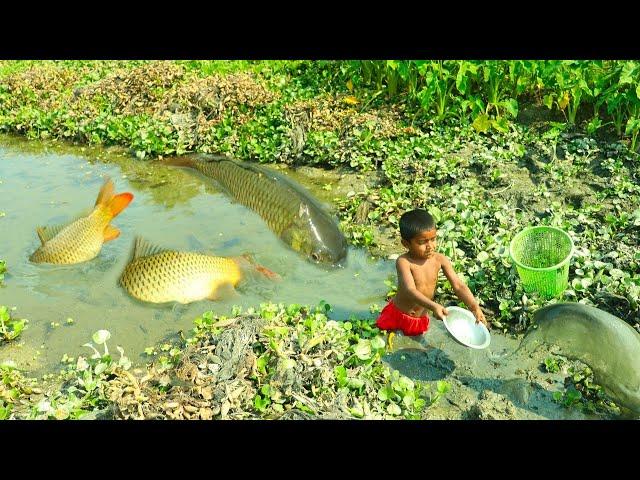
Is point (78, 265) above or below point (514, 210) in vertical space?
below

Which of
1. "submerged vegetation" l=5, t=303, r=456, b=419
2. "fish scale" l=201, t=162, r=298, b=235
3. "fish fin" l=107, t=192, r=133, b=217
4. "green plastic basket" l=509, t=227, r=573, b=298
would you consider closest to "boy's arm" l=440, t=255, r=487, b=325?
"green plastic basket" l=509, t=227, r=573, b=298

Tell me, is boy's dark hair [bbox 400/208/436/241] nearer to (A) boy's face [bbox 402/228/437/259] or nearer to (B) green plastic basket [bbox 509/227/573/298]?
(A) boy's face [bbox 402/228/437/259]

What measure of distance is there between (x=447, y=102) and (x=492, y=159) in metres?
1.60

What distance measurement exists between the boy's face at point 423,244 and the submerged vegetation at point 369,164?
0.73 m

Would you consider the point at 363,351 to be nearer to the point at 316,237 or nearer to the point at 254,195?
the point at 316,237

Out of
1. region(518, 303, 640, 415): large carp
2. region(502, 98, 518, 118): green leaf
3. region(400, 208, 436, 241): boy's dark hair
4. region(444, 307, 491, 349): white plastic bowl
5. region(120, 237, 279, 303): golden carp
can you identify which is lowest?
region(120, 237, 279, 303): golden carp

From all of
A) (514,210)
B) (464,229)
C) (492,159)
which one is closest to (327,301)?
(464,229)

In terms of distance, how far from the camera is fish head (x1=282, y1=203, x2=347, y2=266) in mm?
5531

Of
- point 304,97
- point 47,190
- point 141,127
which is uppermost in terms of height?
point 304,97

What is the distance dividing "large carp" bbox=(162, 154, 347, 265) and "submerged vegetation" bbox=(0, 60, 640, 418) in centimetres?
40

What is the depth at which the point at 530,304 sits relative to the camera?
4.51 m

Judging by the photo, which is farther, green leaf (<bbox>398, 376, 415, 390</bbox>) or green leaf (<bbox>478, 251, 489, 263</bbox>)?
green leaf (<bbox>478, 251, 489, 263</bbox>)

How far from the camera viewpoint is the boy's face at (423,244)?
415 centimetres

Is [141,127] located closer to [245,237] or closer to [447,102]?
[245,237]
